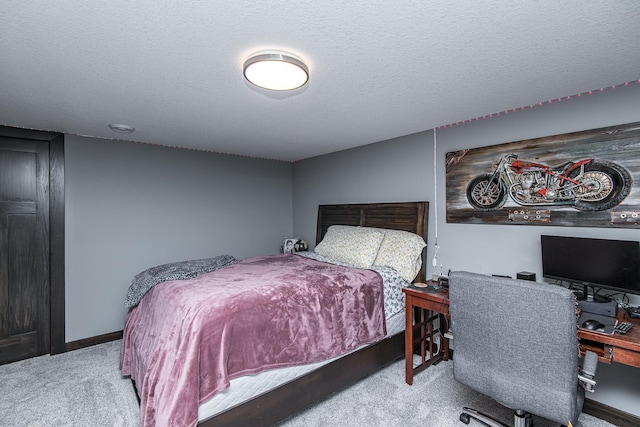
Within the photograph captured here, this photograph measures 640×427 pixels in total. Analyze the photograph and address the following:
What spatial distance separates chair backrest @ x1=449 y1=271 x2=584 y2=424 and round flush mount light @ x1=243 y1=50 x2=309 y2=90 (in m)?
1.45

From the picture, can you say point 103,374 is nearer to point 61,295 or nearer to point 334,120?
point 61,295

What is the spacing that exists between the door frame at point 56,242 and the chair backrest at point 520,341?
368 cm

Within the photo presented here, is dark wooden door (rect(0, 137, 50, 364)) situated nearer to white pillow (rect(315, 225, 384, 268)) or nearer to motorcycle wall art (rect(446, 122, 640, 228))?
white pillow (rect(315, 225, 384, 268))

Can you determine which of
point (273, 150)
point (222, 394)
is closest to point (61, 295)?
point (222, 394)

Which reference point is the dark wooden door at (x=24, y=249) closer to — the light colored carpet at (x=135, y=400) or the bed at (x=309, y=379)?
the light colored carpet at (x=135, y=400)

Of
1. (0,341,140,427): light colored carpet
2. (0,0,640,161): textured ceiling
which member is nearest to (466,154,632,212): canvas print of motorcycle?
(0,0,640,161): textured ceiling

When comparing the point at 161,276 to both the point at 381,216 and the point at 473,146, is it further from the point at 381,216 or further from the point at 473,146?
the point at 473,146

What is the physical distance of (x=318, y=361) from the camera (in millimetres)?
2170

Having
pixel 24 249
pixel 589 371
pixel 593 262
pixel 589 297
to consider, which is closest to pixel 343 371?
pixel 589 371

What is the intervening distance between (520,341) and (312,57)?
179 centimetres

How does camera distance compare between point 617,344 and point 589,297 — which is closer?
point 617,344

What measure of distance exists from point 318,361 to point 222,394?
2.29ft

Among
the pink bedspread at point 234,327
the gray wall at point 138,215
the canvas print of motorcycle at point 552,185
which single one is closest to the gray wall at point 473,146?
the canvas print of motorcycle at point 552,185

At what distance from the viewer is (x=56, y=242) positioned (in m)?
3.08
